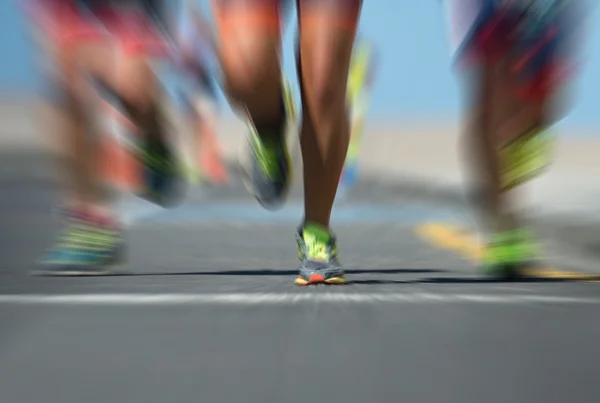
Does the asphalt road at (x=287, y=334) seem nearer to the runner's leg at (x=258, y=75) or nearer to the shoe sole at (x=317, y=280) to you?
the shoe sole at (x=317, y=280)

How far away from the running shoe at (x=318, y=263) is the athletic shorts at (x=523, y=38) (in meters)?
0.86

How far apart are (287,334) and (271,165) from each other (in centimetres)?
123

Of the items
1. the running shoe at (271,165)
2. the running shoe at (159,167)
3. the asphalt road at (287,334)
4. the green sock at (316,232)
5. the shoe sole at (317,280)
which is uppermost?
the running shoe at (159,167)

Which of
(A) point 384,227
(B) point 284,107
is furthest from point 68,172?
(A) point 384,227

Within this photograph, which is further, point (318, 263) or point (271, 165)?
point (271, 165)

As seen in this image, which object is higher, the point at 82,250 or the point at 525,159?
the point at 525,159

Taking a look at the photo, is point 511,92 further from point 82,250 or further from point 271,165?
point 82,250

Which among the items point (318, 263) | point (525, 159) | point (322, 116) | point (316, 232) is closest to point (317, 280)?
point (318, 263)

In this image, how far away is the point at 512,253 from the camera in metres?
4.07

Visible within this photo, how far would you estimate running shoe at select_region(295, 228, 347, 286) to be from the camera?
12.6 feet

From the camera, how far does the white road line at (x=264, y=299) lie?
11.1 feet

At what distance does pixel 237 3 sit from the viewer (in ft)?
12.4

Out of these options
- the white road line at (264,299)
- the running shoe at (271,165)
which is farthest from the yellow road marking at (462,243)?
the running shoe at (271,165)

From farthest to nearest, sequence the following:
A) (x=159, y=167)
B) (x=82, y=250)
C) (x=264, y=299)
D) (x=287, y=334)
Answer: (x=159, y=167) < (x=82, y=250) < (x=264, y=299) < (x=287, y=334)
